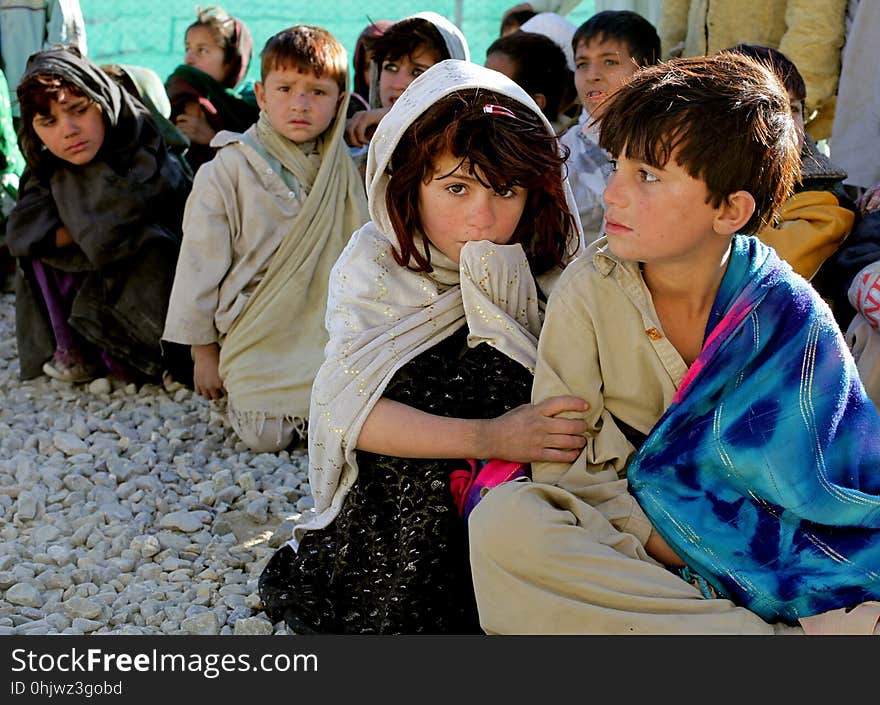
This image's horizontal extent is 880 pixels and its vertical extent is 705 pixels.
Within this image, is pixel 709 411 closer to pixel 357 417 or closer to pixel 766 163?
pixel 766 163

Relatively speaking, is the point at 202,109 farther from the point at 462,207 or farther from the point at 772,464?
the point at 772,464

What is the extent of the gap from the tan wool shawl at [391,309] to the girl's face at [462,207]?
50mm

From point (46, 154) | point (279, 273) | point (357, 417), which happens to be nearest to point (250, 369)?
point (279, 273)

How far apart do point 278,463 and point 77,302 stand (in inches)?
50.7

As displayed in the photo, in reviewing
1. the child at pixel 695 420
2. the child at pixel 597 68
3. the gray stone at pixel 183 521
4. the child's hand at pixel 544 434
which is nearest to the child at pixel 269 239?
the gray stone at pixel 183 521

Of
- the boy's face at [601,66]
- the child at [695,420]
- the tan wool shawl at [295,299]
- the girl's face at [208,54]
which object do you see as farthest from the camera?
the girl's face at [208,54]

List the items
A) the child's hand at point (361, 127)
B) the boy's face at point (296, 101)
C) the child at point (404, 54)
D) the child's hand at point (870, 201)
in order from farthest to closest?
the child's hand at point (361, 127) → the child at point (404, 54) → the boy's face at point (296, 101) → the child's hand at point (870, 201)

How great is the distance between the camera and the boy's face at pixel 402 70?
4.59m

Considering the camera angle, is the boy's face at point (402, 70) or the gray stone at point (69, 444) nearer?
the gray stone at point (69, 444)

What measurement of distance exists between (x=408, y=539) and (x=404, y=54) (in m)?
2.65

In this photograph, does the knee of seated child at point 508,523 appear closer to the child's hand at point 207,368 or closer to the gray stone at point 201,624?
the gray stone at point 201,624

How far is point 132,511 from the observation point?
3504 mm

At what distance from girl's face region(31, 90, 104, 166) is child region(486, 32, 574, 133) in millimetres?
1663

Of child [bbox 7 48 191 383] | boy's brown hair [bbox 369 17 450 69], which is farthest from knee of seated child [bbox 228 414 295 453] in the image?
boy's brown hair [bbox 369 17 450 69]
